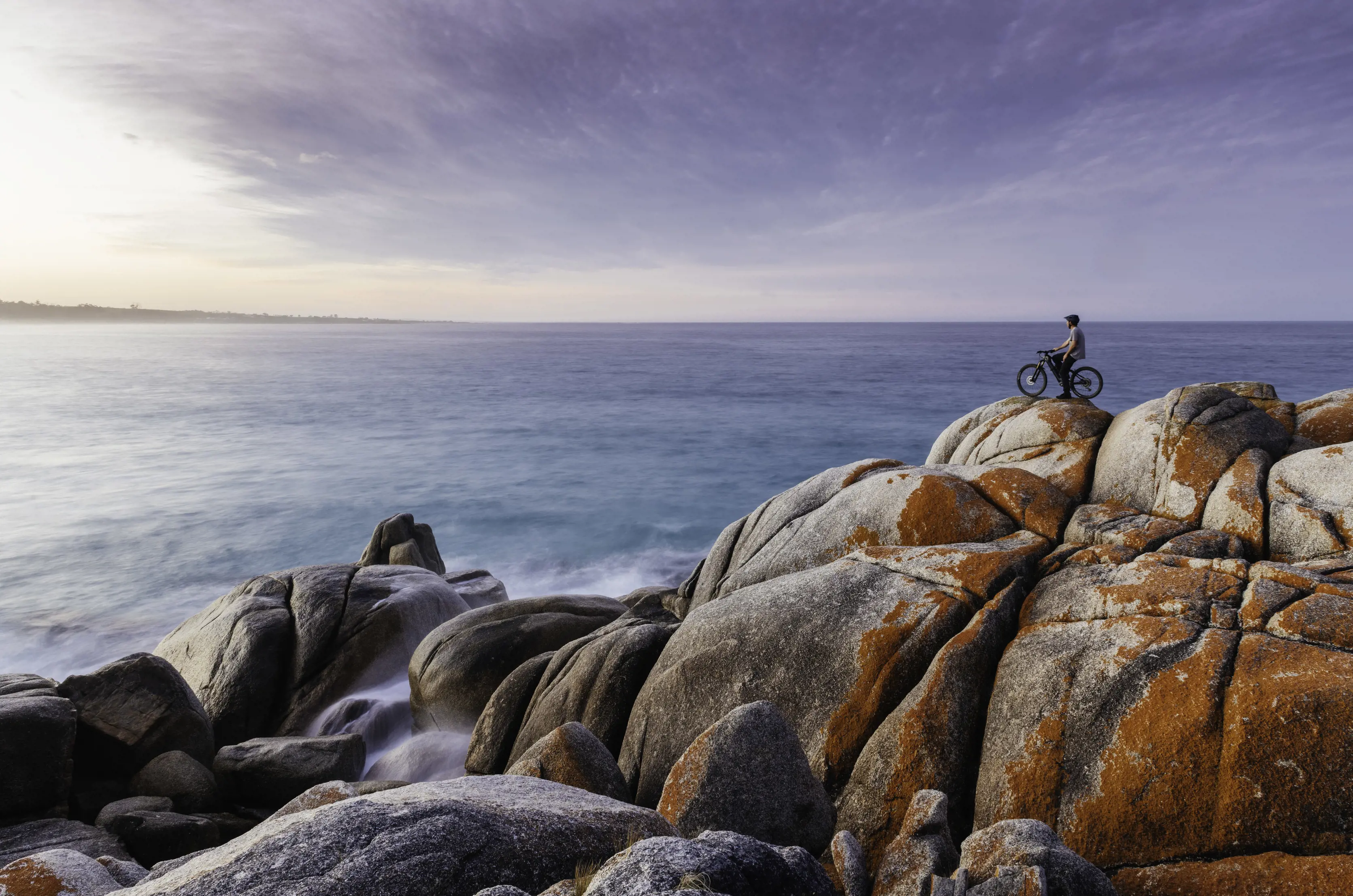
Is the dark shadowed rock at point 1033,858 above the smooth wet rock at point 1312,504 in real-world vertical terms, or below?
below

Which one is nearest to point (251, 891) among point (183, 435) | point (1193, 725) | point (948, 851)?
point (948, 851)

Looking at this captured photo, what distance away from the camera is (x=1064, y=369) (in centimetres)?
1830

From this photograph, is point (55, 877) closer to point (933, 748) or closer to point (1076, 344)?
point (933, 748)

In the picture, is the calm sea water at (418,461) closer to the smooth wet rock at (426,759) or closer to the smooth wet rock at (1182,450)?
the smooth wet rock at (426,759)

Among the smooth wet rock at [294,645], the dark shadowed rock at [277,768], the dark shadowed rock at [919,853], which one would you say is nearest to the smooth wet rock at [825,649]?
the dark shadowed rock at [919,853]

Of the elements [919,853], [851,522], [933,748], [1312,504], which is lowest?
[933,748]

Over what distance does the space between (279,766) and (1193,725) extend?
13.0 meters

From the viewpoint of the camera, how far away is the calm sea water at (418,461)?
26.9m

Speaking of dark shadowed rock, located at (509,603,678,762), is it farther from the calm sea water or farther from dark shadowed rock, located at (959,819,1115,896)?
the calm sea water

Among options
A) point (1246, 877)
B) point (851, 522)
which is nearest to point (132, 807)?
point (851, 522)

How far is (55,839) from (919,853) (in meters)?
11.5

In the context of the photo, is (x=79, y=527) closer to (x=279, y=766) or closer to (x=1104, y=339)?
(x=279, y=766)

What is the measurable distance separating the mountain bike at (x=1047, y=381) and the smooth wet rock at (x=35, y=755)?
20.5 metres

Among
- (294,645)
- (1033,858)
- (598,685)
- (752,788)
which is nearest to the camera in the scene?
(1033,858)
